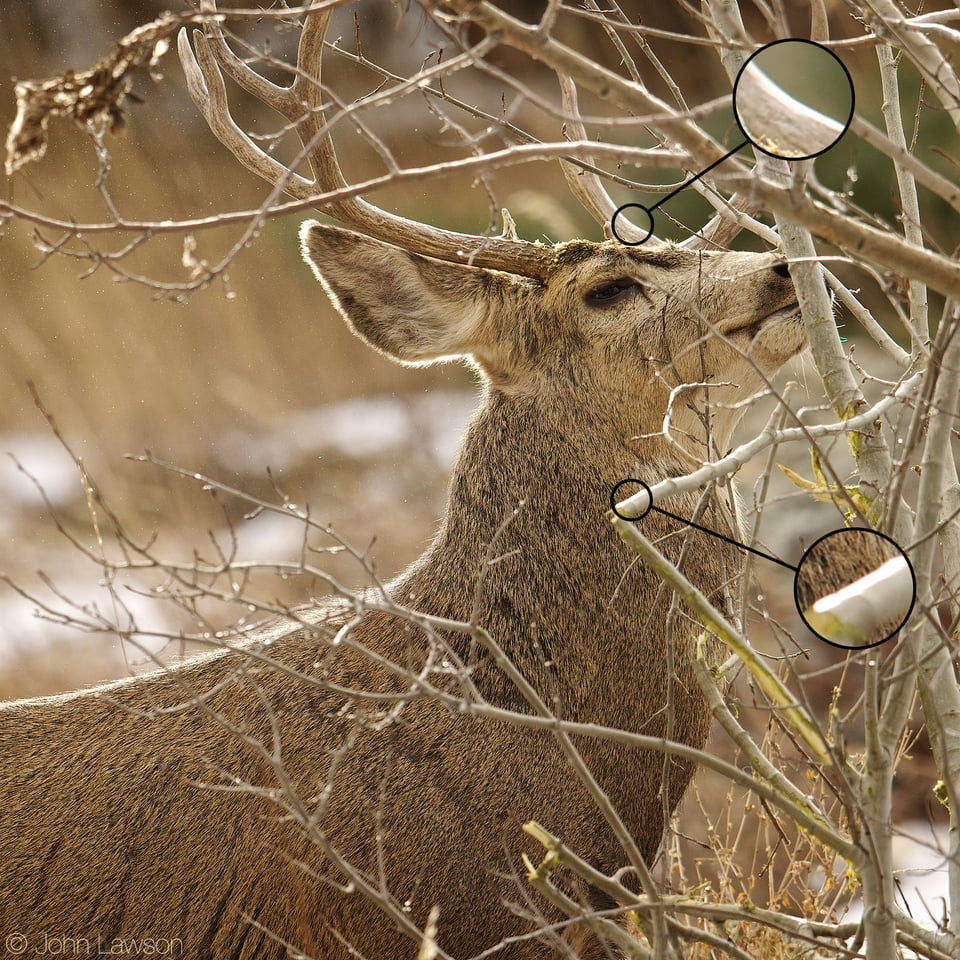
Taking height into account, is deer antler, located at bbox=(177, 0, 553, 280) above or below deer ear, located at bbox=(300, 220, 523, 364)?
above

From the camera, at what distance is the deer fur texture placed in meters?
2.73

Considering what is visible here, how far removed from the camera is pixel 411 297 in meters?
3.21

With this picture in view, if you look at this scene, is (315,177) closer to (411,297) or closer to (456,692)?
(411,297)

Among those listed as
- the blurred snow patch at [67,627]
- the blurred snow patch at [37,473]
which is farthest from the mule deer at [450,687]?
the blurred snow patch at [37,473]

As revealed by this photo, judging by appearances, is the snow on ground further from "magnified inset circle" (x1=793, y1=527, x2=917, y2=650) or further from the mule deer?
"magnified inset circle" (x1=793, y1=527, x2=917, y2=650)

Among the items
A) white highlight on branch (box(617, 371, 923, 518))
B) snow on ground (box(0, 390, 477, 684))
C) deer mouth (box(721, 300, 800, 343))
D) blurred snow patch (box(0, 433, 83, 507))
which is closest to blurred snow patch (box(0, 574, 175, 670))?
snow on ground (box(0, 390, 477, 684))

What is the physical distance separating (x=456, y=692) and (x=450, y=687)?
34 cm

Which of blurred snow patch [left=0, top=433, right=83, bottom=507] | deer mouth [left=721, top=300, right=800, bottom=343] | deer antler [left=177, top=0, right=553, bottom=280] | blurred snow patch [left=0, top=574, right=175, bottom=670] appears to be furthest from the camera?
blurred snow patch [left=0, top=433, right=83, bottom=507]

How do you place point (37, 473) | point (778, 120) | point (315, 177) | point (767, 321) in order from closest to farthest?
point (778, 120) → point (767, 321) → point (315, 177) → point (37, 473)

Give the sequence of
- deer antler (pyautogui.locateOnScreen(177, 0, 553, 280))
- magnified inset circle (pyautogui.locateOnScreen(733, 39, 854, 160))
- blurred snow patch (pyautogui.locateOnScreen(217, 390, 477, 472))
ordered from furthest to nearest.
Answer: blurred snow patch (pyautogui.locateOnScreen(217, 390, 477, 472)), deer antler (pyautogui.locateOnScreen(177, 0, 553, 280)), magnified inset circle (pyautogui.locateOnScreen(733, 39, 854, 160))

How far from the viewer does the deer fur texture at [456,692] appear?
107 inches

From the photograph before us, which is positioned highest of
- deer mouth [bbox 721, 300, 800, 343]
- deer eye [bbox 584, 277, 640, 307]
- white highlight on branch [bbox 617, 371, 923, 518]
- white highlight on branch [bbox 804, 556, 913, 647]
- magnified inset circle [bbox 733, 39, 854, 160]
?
deer eye [bbox 584, 277, 640, 307]

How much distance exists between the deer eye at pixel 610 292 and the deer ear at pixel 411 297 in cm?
23

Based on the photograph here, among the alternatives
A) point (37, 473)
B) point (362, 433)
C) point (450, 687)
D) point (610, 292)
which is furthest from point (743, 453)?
point (37, 473)
